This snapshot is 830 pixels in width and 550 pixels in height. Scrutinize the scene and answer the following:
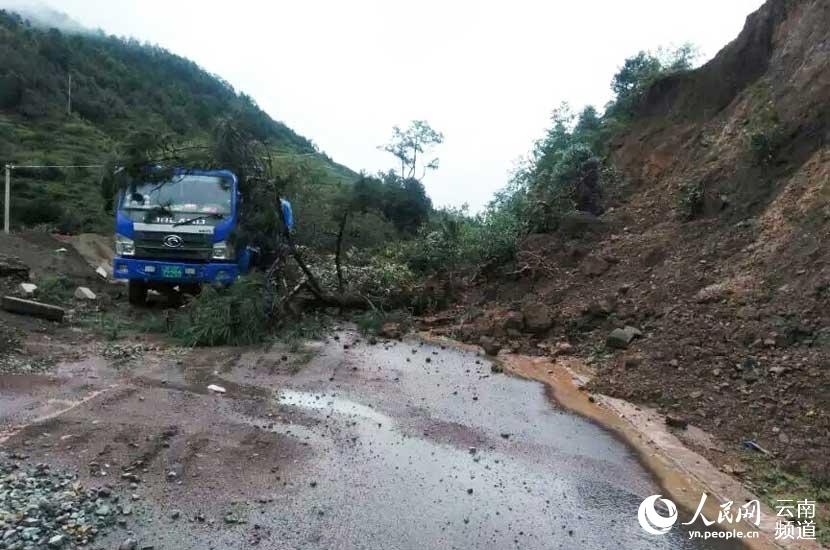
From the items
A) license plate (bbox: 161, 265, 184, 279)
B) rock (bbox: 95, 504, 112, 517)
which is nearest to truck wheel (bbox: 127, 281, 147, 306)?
license plate (bbox: 161, 265, 184, 279)

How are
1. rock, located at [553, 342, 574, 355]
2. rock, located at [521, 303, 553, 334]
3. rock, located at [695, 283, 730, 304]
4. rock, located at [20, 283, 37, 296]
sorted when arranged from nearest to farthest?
1. rock, located at [695, 283, 730, 304]
2. rock, located at [553, 342, 574, 355]
3. rock, located at [20, 283, 37, 296]
4. rock, located at [521, 303, 553, 334]

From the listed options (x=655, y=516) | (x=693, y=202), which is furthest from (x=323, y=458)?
(x=693, y=202)

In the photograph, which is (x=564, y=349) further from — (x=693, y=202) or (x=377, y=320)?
(x=693, y=202)

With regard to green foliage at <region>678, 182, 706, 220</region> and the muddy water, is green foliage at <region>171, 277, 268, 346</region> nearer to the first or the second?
the muddy water

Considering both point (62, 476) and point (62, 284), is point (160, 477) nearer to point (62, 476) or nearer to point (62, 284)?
point (62, 476)

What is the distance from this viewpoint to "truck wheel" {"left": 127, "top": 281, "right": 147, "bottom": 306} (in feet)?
37.4

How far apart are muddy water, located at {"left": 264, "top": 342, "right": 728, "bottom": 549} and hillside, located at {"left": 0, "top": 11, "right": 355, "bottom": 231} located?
15758 millimetres

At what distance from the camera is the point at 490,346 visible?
32.2 ft

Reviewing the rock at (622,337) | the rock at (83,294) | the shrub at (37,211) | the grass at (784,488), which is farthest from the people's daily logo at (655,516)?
the shrub at (37,211)

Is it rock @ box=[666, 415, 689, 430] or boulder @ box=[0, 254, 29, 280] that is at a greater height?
boulder @ box=[0, 254, 29, 280]

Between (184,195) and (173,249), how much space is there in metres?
0.92

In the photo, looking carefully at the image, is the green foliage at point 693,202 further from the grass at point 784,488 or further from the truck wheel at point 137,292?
the truck wheel at point 137,292

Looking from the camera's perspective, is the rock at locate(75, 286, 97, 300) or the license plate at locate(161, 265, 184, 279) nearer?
the license plate at locate(161, 265, 184, 279)

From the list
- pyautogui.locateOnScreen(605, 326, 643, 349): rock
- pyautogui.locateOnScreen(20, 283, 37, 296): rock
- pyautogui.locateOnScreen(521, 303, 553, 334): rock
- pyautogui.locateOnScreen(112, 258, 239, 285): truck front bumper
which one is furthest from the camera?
pyautogui.locateOnScreen(112, 258, 239, 285): truck front bumper
